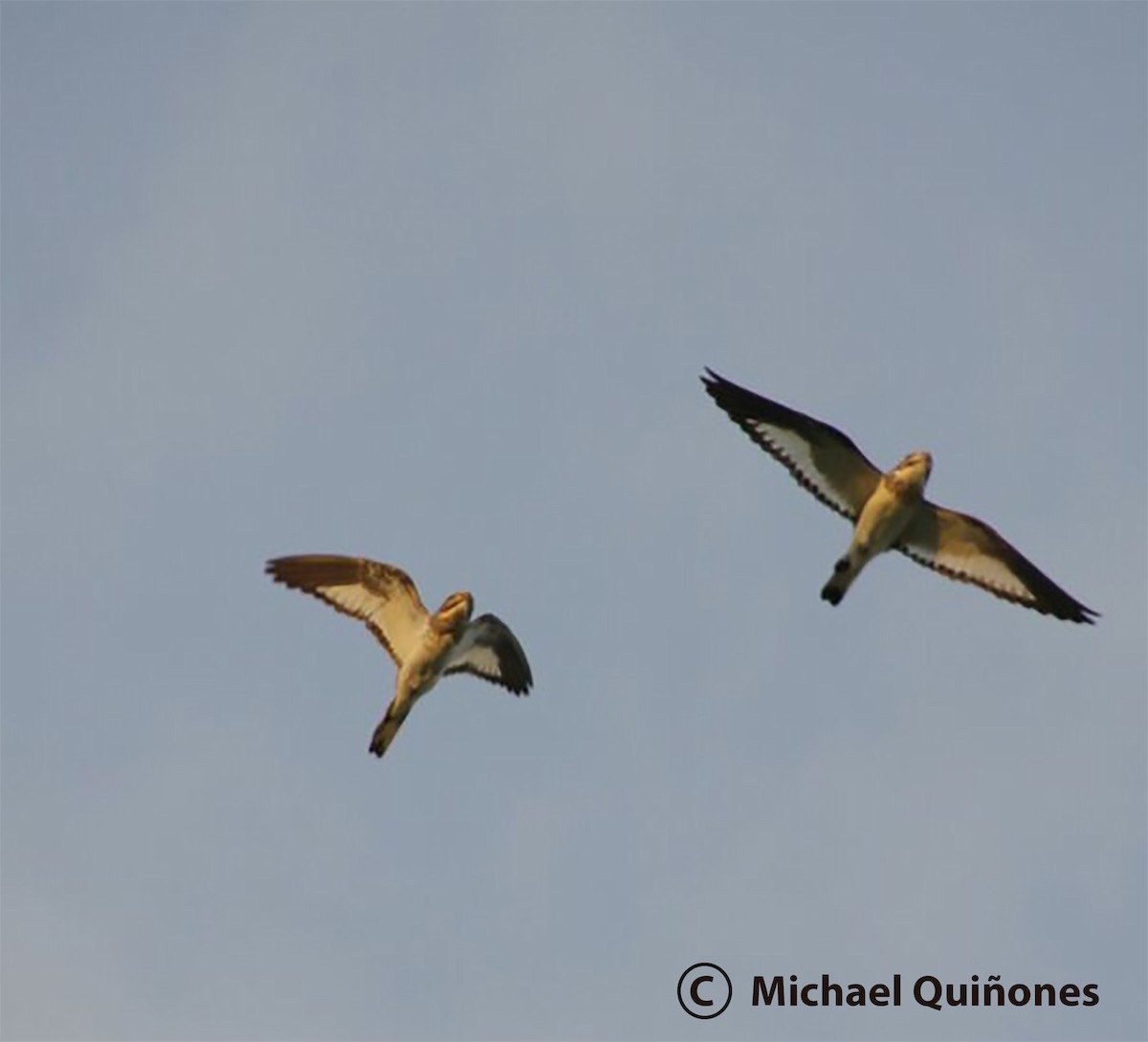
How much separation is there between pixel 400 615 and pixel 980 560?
25.2ft

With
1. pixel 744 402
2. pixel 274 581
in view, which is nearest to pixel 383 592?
pixel 274 581

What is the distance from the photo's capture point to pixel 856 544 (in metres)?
31.0

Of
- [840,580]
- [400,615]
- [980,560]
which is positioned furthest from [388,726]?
[980,560]

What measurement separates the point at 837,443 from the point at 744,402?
4.89 ft

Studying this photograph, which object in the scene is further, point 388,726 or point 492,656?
point 492,656

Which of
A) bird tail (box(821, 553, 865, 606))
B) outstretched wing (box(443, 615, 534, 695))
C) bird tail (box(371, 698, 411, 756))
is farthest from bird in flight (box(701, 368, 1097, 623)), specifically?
bird tail (box(371, 698, 411, 756))

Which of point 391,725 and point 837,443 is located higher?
point 837,443

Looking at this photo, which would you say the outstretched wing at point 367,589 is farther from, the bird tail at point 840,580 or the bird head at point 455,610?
the bird tail at point 840,580

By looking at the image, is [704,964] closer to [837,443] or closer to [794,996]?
[794,996]

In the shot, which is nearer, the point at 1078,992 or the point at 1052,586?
the point at 1078,992

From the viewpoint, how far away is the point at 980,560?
106ft

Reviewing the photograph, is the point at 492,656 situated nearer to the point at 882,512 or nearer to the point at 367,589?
the point at 367,589

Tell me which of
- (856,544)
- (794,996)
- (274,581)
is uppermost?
(856,544)

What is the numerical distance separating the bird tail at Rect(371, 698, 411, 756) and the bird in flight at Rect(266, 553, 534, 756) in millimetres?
12
